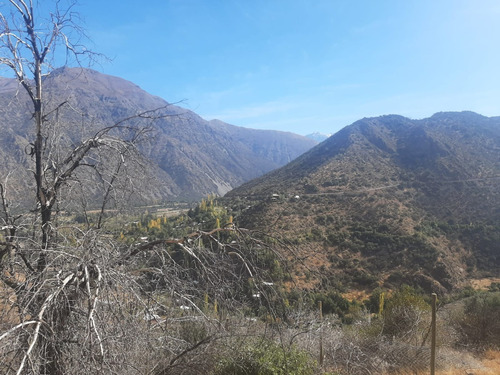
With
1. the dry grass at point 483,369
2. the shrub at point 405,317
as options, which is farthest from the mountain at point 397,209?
the dry grass at point 483,369

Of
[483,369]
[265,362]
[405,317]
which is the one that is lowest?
[483,369]

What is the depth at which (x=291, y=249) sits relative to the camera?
371 cm

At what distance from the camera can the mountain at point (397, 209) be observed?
25.5m

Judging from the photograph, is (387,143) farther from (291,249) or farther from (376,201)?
(291,249)

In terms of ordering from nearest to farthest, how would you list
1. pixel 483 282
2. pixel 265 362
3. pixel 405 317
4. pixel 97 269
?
pixel 97 269, pixel 265 362, pixel 405 317, pixel 483 282

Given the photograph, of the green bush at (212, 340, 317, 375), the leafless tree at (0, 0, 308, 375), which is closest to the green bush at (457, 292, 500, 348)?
the green bush at (212, 340, 317, 375)

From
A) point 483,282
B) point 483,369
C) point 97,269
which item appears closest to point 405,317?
point 483,369

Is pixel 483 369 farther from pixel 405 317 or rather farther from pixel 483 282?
pixel 483 282

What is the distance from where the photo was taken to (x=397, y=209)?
110 ft

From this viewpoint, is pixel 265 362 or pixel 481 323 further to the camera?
pixel 481 323

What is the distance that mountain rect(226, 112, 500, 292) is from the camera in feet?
83.5

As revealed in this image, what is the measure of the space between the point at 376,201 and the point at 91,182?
34.2 metres

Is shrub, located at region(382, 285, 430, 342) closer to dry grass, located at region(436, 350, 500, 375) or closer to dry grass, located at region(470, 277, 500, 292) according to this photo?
dry grass, located at region(436, 350, 500, 375)

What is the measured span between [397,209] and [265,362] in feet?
106
